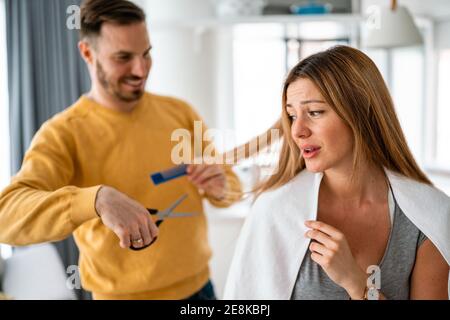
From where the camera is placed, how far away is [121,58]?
524 mm

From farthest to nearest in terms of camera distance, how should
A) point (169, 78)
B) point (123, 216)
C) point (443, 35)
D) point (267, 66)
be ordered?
point (267, 66)
point (169, 78)
point (443, 35)
point (123, 216)

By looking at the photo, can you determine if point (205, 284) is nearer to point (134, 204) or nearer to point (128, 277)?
point (128, 277)

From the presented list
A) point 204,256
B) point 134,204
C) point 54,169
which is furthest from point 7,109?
point 204,256

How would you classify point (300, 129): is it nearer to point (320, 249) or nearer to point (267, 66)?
point (320, 249)

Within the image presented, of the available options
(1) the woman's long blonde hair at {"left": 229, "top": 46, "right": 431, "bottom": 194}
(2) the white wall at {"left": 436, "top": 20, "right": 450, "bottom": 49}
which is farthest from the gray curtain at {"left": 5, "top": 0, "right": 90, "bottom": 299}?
(2) the white wall at {"left": 436, "top": 20, "right": 450, "bottom": 49}

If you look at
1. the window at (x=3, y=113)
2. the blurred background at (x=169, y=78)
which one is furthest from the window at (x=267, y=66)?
the window at (x=3, y=113)

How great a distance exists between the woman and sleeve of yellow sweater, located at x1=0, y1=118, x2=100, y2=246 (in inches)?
7.5

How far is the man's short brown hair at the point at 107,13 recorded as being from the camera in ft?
1.67

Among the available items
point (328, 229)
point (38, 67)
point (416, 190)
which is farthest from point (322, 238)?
point (38, 67)

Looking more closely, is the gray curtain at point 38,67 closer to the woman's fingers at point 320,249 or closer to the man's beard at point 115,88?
the man's beard at point 115,88

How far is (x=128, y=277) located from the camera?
1.98ft

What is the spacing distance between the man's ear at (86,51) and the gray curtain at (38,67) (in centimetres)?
3

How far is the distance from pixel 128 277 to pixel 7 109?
0.70 feet

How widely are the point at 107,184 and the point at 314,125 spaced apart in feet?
0.69
